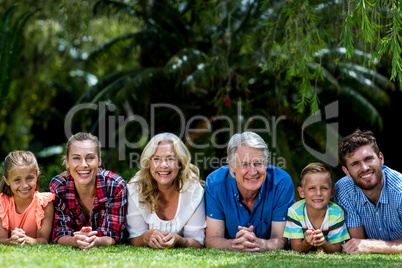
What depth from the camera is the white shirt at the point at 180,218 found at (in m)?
4.36

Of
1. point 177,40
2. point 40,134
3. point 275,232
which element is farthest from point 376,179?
point 40,134

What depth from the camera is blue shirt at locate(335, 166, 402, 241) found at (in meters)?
4.07

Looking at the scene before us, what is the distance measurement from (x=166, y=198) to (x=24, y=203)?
1.39m

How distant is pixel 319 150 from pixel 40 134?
858 cm

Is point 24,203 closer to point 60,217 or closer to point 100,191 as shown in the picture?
point 60,217

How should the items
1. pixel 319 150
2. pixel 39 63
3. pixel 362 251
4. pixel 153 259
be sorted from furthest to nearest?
1. pixel 39 63
2. pixel 319 150
3. pixel 362 251
4. pixel 153 259

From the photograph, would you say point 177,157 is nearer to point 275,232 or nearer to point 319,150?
point 275,232

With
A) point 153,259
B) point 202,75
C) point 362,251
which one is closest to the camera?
point 153,259

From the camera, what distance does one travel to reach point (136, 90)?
8.20 m

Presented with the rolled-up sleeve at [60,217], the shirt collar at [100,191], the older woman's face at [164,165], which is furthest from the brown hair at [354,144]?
the rolled-up sleeve at [60,217]

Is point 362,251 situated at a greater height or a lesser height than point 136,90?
lesser

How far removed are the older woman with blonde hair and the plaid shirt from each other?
11cm

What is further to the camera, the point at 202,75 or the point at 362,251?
the point at 202,75

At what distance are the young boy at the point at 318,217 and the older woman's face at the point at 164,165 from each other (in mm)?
1198
